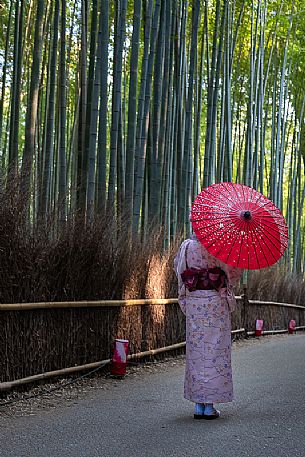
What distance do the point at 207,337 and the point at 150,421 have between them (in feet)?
1.84

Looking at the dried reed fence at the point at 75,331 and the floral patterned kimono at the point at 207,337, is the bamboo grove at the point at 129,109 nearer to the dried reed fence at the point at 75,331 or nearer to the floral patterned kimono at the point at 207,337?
the dried reed fence at the point at 75,331

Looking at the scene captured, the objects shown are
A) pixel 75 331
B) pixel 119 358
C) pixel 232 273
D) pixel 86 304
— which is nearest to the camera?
pixel 232 273

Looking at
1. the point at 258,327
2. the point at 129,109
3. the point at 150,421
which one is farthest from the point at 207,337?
the point at 258,327

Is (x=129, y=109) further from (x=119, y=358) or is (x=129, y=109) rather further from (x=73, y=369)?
(x=73, y=369)

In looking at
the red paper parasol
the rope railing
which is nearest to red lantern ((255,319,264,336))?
the rope railing

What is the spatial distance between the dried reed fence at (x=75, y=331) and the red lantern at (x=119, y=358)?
4.3 inches

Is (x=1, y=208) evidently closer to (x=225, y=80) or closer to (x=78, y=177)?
(x=78, y=177)

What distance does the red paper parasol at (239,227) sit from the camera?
4410 millimetres

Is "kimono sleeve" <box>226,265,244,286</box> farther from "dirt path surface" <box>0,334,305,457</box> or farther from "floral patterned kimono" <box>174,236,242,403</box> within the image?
"dirt path surface" <box>0,334,305,457</box>

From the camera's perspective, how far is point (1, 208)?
4.66 meters

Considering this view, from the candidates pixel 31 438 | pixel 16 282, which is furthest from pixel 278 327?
pixel 31 438

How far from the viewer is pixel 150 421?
4270 mm

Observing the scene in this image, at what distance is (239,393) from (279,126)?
30.3 ft

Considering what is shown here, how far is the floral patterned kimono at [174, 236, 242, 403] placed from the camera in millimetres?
4469
